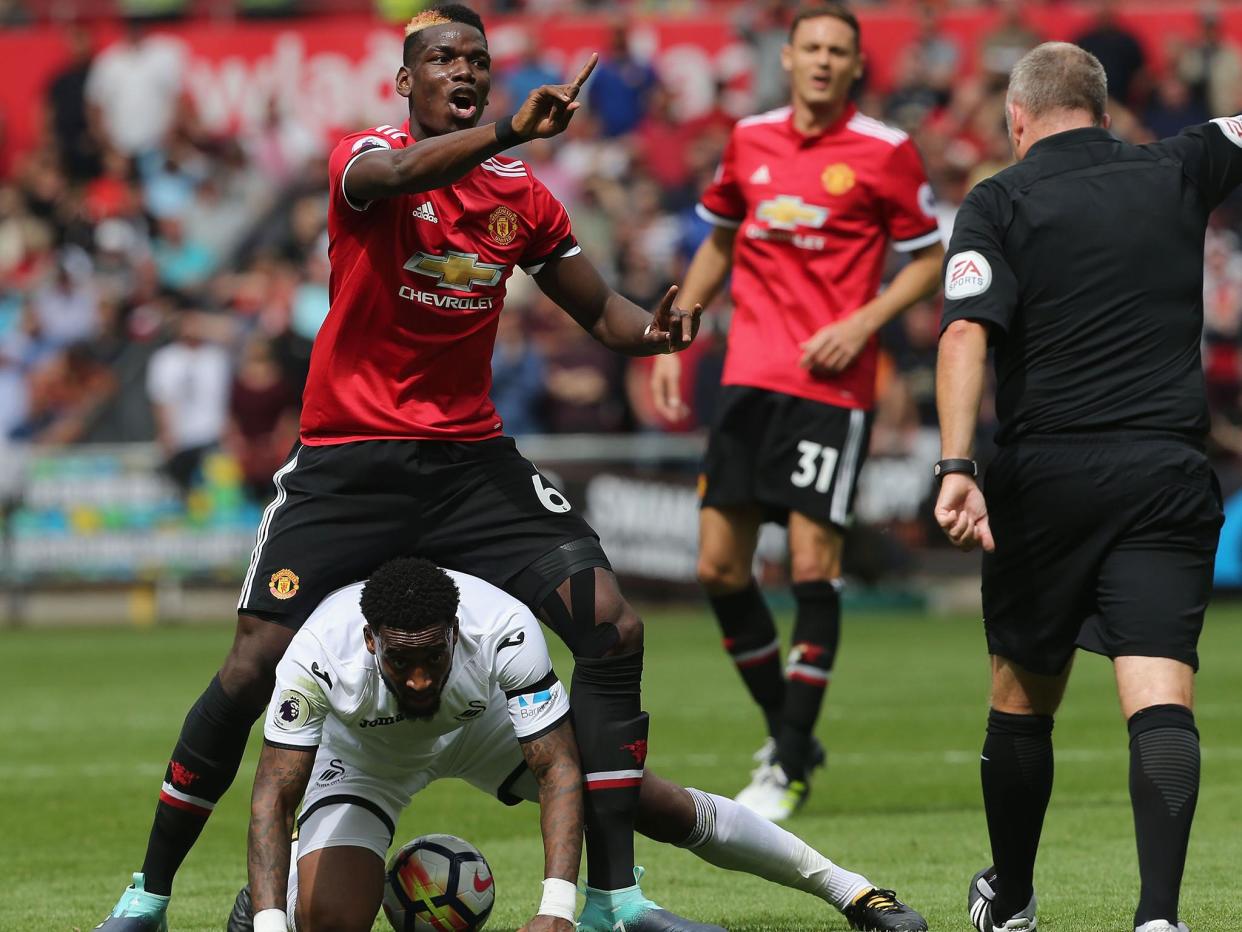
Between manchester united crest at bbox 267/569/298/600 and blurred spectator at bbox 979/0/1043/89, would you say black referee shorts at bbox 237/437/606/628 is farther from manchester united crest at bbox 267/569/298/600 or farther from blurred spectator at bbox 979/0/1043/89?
blurred spectator at bbox 979/0/1043/89

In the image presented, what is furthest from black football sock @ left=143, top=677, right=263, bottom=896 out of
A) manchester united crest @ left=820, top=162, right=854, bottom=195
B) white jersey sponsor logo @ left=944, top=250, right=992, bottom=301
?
manchester united crest @ left=820, top=162, right=854, bottom=195

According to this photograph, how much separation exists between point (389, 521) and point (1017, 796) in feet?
6.27

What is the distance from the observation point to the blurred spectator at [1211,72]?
18.9 meters

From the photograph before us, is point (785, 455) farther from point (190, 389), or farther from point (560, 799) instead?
point (190, 389)

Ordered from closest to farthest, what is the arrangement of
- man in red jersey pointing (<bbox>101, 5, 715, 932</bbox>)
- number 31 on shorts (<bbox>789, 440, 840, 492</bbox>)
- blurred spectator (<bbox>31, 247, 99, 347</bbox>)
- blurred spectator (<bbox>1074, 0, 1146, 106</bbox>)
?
man in red jersey pointing (<bbox>101, 5, 715, 932</bbox>), number 31 on shorts (<bbox>789, 440, 840, 492</bbox>), blurred spectator (<bbox>1074, 0, 1146, 106</bbox>), blurred spectator (<bbox>31, 247, 99, 347</bbox>)

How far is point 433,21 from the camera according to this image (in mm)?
6125

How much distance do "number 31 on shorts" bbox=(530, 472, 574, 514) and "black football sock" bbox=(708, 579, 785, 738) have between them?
2.74 m

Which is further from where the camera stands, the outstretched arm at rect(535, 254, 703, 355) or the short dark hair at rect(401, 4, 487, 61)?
the outstretched arm at rect(535, 254, 703, 355)

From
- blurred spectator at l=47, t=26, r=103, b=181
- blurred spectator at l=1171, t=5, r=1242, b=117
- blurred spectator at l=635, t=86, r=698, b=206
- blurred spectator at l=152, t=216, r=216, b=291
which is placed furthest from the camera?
blurred spectator at l=47, t=26, r=103, b=181

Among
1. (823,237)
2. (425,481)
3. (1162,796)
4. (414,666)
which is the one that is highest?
(823,237)

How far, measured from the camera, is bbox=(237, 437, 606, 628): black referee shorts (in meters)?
5.99

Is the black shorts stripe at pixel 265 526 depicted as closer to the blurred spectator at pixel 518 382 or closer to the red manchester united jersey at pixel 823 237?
the red manchester united jersey at pixel 823 237

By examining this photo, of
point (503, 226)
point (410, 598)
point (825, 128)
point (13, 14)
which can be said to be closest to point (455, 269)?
point (503, 226)

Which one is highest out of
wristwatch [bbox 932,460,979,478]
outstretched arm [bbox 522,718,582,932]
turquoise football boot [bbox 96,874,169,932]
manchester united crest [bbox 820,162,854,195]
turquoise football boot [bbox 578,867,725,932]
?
manchester united crest [bbox 820,162,854,195]
